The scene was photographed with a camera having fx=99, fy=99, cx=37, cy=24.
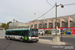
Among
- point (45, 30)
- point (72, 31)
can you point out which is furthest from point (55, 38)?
point (45, 30)

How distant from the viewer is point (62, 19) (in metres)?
46.7

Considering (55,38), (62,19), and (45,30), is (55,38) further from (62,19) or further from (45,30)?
(45,30)

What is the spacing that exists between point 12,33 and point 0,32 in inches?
745

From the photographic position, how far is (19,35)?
20.2 metres

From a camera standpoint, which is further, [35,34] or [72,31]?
[72,31]

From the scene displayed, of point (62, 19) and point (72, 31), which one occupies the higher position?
point (62, 19)

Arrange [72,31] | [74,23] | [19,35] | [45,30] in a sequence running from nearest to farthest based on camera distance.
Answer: [19,35] < [72,31] < [74,23] < [45,30]

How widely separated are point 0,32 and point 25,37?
82.1 ft

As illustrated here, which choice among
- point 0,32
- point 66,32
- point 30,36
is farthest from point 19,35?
point 66,32

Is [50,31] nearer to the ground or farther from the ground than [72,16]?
nearer to the ground

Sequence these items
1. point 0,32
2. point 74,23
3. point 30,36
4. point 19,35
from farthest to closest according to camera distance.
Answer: point 74,23, point 0,32, point 19,35, point 30,36

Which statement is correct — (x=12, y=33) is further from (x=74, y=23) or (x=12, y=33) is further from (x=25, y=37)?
(x=74, y=23)

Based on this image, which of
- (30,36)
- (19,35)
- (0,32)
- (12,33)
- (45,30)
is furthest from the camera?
(45,30)

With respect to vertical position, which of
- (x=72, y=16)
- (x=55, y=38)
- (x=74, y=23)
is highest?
(x=72, y=16)
